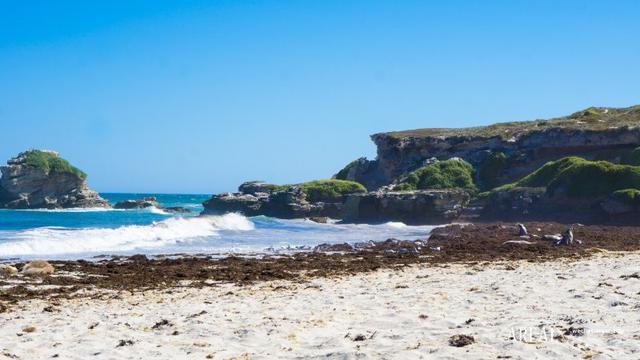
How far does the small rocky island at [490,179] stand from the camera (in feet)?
121

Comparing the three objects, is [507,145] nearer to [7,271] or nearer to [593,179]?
[593,179]

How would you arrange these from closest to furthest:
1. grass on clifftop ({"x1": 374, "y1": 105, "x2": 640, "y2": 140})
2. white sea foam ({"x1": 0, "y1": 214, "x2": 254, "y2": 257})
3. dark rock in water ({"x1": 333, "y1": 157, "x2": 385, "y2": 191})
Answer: white sea foam ({"x1": 0, "y1": 214, "x2": 254, "y2": 257}) → grass on clifftop ({"x1": 374, "y1": 105, "x2": 640, "y2": 140}) → dark rock in water ({"x1": 333, "y1": 157, "x2": 385, "y2": 191})

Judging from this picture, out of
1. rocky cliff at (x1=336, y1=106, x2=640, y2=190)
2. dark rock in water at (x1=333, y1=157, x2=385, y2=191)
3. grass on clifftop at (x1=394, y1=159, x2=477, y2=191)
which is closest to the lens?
rocky cliff at (x1=336, y1=106, x2=640, y2=190)

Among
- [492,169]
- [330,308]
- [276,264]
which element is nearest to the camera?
[330,308]

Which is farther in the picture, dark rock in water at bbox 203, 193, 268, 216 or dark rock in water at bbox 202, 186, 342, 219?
dark rock in water at bbox 203, 193, 268, 216

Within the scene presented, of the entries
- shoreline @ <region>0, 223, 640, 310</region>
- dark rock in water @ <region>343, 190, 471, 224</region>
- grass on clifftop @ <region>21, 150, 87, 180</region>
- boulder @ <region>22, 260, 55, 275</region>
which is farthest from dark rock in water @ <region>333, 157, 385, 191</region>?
boulder @ <region>22, 260, 55, 275</region>

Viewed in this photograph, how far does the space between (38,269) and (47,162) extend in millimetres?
63506

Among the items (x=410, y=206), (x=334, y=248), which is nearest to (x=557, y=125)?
(x=410, y=206)

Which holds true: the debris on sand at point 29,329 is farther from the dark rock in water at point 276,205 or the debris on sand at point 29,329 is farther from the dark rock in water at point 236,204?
the dark rock in water at point 236,204

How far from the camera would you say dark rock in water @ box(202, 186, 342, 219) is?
5081 centimetres

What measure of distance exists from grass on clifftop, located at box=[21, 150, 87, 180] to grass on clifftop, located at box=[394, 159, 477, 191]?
4362 centimetres

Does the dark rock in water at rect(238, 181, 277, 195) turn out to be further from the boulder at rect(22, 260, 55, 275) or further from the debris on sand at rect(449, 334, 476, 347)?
the debris on sand at rect(449, 334, 476, 347)

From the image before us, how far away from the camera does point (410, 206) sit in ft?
138

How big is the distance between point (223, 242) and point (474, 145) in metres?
32.3
